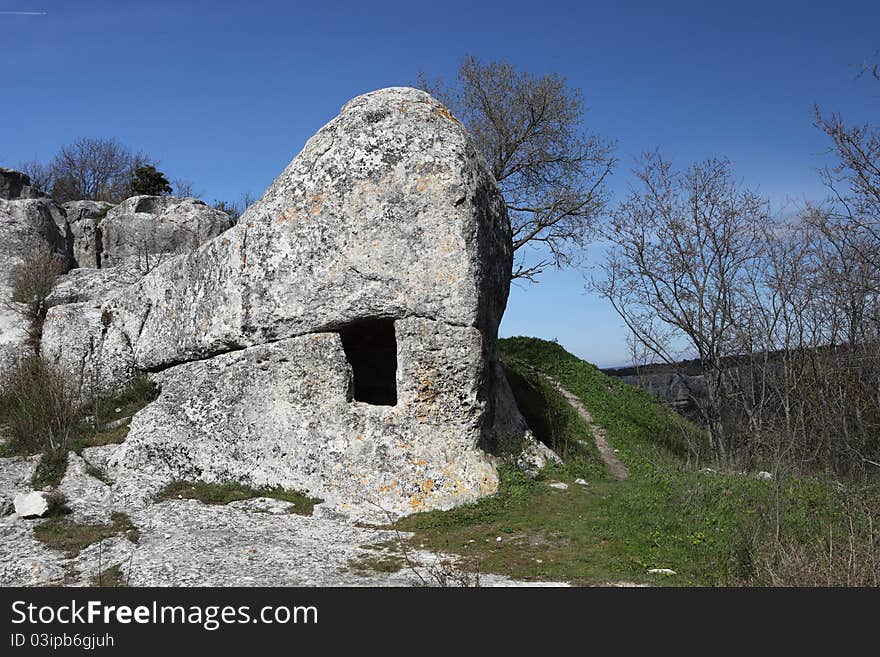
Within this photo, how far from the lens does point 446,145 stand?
1108 centimetres

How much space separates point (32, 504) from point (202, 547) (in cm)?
272

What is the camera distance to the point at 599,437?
52.3 feet

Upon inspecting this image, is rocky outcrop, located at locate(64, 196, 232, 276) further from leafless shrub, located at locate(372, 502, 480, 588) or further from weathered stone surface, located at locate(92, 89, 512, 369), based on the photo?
leafless shrub, located at locate(372, 502, 480, 588)

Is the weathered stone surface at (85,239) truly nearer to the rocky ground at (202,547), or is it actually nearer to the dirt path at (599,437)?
the rocky ground at (202,547)

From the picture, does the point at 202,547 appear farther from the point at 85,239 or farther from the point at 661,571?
the point at 85,239

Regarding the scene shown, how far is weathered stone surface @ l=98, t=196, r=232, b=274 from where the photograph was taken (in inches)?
742

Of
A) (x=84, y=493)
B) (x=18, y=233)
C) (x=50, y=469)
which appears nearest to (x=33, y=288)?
(x=18, y=233)

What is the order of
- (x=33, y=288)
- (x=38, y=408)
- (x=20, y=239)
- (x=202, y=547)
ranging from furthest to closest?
(x=20, y=239) → (x=33, y=288) → (x=38, y=408) → (x=202, y=547)

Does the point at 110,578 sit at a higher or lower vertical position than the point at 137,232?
lower

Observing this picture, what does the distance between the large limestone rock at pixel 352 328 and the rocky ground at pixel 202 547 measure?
75cm

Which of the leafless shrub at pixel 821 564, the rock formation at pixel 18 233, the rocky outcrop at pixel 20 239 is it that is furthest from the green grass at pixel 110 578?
the rocky outcrop at pixel 20 239

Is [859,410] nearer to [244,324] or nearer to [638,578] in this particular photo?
[638,578]

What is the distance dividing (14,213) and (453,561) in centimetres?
1414

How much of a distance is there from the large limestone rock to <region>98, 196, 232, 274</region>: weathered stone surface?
319 inches
